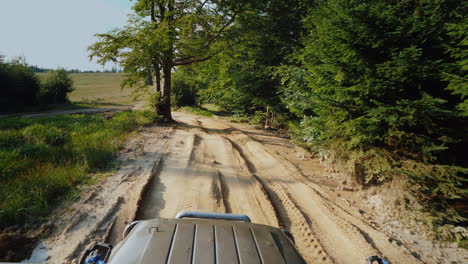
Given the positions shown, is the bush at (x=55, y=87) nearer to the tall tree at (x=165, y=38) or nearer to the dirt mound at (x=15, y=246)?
the tall tree at (x=165, y=38)

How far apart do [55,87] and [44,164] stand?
28755 millimetres

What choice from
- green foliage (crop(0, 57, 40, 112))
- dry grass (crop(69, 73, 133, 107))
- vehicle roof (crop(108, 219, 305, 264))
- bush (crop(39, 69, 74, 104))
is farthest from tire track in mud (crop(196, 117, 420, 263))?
bush (crop(39, 69, 74, 104))

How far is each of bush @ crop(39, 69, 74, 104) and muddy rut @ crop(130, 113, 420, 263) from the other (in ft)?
89.2

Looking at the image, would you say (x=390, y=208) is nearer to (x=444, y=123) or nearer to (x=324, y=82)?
(x=444, y=123)

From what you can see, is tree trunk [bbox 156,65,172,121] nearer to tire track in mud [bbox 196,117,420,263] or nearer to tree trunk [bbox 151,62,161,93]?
tree trunk [bbox 151,62,161,93]

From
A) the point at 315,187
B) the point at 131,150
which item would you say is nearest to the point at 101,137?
the point at 131,150

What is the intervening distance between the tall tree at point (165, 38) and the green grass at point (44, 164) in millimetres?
4045

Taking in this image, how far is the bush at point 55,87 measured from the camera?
2420cm

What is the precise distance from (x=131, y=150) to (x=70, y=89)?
96.0 feet

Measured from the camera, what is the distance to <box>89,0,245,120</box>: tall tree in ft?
30.8

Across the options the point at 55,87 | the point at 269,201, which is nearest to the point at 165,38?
the point at 269,201

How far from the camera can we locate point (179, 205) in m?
4.12

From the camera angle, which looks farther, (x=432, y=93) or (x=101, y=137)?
(x=101, y=137)

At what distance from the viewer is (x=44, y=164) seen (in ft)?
15.5
